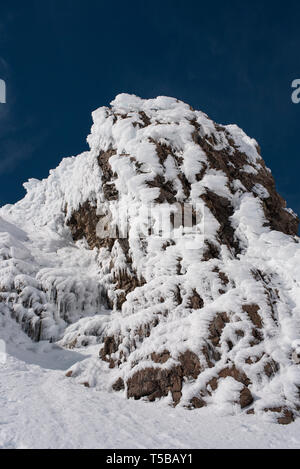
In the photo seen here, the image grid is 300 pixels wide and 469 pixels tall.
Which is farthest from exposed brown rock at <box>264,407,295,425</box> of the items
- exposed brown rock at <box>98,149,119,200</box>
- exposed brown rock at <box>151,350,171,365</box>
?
exposed brown rock at <box>98,149,119,200</box>

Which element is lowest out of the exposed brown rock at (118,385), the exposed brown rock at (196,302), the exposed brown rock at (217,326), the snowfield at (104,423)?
the snowfield at (104,423)

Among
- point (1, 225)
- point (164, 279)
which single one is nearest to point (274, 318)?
point (164, 279)

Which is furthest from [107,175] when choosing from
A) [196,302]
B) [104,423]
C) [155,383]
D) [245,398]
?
[104,423]

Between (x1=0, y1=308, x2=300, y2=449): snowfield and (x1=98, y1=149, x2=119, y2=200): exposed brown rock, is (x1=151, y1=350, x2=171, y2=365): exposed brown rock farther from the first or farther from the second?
(x1=98, y1=149, x2=119, y2=200): exposed brown rock

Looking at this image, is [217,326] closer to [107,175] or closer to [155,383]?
[155,383]

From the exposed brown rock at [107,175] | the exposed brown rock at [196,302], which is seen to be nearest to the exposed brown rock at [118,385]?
the exposed brown rock at [196,302]

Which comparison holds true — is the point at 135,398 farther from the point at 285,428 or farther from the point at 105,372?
the point at 285,428

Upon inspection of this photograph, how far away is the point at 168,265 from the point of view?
52.1 feet

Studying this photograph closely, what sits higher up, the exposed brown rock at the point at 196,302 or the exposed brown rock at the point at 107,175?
the exposed brown rock at the point at 107,175

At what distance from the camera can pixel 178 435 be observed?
7.36 m

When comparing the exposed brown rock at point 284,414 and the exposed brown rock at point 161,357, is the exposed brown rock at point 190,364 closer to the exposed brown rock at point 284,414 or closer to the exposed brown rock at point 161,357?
the exposed brown rock at point 161,357

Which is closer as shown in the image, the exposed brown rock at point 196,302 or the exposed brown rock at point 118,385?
the exposed brown rock at point 118,385

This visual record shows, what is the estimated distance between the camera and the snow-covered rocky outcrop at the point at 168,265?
35.6 feet

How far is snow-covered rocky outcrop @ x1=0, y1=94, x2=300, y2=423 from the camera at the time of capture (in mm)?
10859
